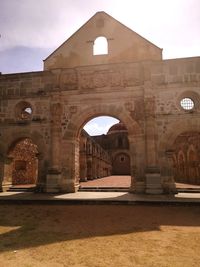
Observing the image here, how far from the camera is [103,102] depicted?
11.7 m

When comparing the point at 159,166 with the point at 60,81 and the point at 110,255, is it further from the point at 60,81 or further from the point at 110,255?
the point at 110,255

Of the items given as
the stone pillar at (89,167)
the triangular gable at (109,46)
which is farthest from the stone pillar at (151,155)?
the stone pillar at (89,167)

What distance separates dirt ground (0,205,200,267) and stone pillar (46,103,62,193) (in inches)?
150

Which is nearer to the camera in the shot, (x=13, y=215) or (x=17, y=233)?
(x=17, y=233)

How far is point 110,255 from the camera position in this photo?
12.1 ft

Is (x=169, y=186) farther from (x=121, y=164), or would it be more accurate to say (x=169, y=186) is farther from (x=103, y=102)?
(x=121, y=164)

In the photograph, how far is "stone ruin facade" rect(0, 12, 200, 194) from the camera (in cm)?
1089

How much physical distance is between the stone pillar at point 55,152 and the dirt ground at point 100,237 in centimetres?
380

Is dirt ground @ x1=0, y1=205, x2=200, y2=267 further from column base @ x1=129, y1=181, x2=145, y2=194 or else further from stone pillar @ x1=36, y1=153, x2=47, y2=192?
stone pillar @ x1=36, y1=153, x2=47, y2=192

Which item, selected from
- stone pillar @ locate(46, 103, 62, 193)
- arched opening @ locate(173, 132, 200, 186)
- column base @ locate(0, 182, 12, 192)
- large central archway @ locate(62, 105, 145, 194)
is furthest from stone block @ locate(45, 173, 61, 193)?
arched opening @ locate(173, 132, 200, 186)

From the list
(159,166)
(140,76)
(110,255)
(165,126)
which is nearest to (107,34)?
(140,76)

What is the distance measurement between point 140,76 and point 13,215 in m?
8.13

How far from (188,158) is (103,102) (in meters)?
9.74

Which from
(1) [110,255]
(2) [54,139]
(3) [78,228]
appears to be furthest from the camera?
(2) [54,139]
